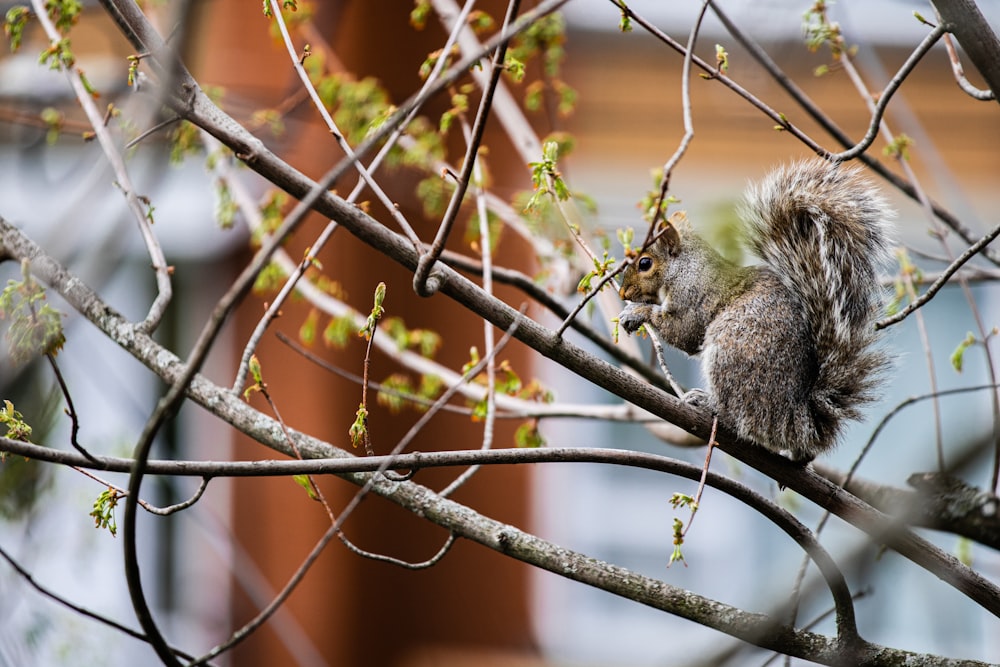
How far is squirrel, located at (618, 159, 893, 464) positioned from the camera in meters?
1.57

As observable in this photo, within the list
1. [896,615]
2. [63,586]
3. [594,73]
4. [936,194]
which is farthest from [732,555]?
[63,586]

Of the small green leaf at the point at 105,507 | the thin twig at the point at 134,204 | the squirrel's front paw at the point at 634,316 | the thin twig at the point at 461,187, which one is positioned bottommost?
the small green leaf at the point at 105,507

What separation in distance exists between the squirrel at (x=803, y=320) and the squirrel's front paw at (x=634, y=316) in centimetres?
1

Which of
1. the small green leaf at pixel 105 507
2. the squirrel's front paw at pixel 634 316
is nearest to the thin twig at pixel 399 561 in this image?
the small green leaf at pixel 105 507

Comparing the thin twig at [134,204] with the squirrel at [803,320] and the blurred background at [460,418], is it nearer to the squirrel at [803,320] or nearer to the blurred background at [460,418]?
the squirrel at [803,320]

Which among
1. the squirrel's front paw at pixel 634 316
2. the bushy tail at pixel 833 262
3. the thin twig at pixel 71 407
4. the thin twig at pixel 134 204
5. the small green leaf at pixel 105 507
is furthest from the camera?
the squirrel's front paw at pixel 634 316

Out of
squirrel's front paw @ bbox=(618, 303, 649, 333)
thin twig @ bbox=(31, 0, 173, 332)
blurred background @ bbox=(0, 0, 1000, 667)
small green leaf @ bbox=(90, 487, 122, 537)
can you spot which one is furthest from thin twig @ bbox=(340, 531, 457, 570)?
blurred background @ bbox=(0, 0, 1000, 667)

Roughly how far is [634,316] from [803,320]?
290mm

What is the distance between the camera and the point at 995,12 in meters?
1.27

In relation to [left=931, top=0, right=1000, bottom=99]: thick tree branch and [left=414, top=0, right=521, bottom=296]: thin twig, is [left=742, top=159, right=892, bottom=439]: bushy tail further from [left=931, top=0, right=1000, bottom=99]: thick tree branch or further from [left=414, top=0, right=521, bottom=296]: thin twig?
[left=414, top=0, right=521, bottom=296]: thin twig

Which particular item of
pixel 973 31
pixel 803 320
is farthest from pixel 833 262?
pixel 973 31

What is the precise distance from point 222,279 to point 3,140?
38.6 inches

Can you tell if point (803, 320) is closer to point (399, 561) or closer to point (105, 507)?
point (399, 561)

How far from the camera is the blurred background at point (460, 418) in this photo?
151 inches
